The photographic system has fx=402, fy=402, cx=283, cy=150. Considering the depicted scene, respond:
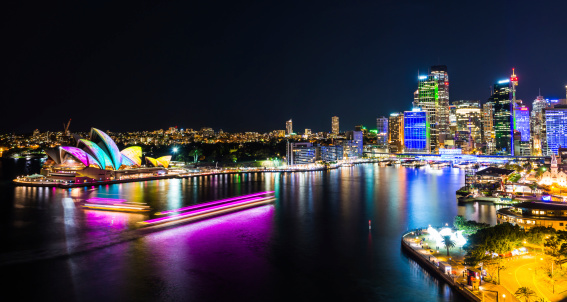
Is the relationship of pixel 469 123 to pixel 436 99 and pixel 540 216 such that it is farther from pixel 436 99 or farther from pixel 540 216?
pixel 540 216

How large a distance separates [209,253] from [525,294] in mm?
6589

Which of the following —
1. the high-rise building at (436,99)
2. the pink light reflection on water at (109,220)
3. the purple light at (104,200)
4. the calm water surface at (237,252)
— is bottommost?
the calm water surface at (237,252)

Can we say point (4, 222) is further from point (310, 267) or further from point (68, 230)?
point (310, 267)

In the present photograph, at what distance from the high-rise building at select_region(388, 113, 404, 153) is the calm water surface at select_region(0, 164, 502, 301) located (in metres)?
53.6

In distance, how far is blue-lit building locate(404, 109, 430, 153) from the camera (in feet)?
213

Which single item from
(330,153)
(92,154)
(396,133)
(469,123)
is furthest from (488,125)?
(92,154)

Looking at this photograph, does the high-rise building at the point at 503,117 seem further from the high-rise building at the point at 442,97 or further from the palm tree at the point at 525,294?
the palm tree at the point at 525,294

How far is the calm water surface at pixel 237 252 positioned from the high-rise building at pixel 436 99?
55522 mm

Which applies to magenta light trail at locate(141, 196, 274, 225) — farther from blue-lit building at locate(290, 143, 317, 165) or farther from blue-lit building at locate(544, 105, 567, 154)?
blue-lit building at locate(544, 105, 567, 154)

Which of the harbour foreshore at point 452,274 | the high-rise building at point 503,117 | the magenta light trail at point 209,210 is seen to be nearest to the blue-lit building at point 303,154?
the magenta light trail at point 209,210

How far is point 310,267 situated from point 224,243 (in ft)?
8.77

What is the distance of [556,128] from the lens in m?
53.9

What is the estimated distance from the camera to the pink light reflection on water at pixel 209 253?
26.7 ft

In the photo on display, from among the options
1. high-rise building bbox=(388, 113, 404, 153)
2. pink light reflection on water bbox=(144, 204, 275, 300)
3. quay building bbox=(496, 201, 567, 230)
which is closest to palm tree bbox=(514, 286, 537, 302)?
pink light reflection on water bbox=(144, 204, 275, 300)
